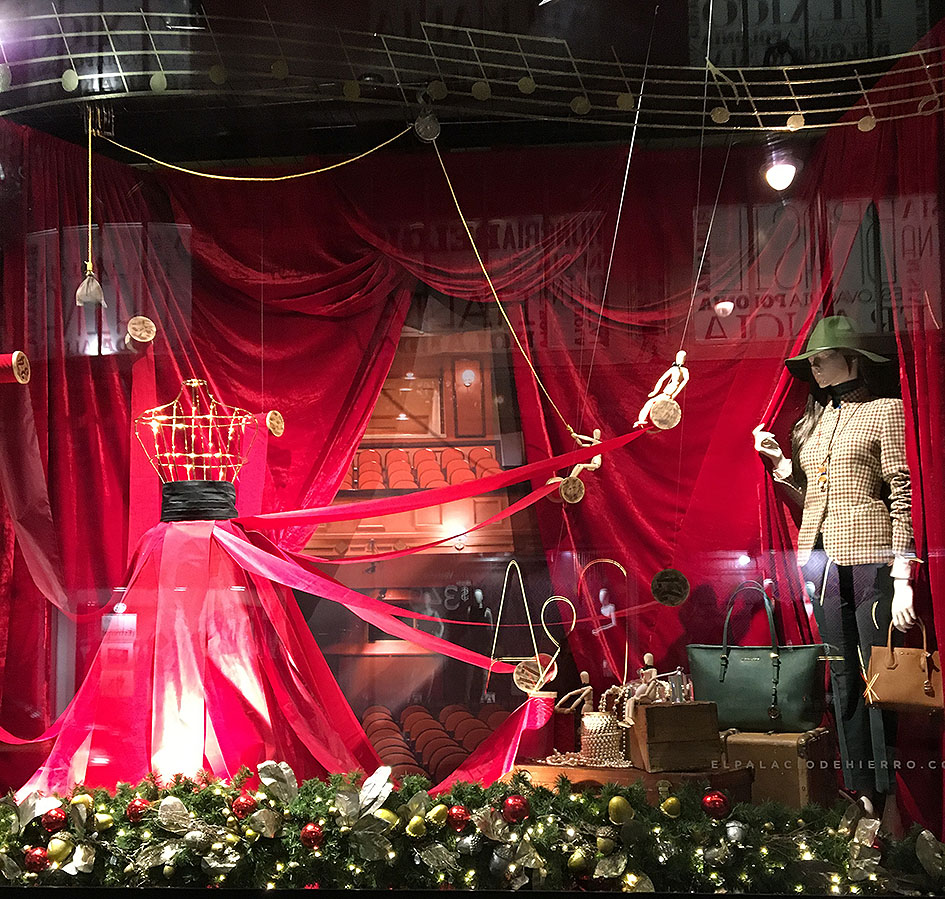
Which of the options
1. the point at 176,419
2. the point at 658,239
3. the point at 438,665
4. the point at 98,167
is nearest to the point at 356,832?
the point at 438,665

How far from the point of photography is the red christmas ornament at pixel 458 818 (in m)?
2.30

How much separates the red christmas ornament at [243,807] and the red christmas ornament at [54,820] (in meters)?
0.40

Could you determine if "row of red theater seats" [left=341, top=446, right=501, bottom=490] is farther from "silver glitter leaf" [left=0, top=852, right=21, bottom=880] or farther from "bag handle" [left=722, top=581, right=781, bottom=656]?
Result: "silver glitter leaf" [left=0, top=852, right=21, bottom=880]

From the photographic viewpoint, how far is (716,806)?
90.4 inches

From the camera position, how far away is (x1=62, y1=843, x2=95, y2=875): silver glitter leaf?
229 centimetres

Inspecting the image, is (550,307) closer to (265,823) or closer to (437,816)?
(437,816)

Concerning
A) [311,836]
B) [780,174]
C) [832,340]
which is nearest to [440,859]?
[311,836]

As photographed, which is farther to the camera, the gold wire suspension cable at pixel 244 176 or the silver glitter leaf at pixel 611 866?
the gold wire suspension cable at pixel 244 176

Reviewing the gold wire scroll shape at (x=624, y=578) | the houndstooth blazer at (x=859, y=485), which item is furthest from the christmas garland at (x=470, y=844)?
the houndstooth blazer at (x=859, y=485)

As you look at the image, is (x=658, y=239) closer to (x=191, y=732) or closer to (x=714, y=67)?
(x=714, y=67)

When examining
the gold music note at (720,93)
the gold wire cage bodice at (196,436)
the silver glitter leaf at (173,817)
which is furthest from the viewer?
the gold wire cage bodice at (196,436)

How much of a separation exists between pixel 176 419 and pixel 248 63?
0.99 metres

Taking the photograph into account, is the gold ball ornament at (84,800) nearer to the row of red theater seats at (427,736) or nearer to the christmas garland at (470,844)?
the christmas garland at (470,844)

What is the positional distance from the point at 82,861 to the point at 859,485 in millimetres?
2057
